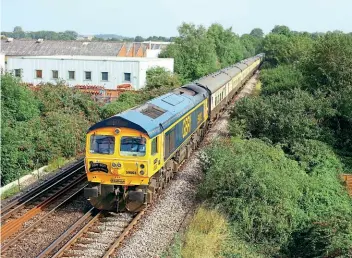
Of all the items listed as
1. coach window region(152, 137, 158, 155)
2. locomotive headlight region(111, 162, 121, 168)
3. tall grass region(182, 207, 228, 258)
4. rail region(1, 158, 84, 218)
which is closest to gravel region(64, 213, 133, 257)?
locomotive headlight region(111, 162, 121, 168)

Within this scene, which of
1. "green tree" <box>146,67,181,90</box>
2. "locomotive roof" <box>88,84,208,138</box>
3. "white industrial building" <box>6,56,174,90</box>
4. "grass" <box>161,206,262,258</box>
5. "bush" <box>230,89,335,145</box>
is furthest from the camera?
"white industrial building" <box>6,56,174,90</box>

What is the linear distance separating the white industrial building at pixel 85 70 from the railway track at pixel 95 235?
24611mm

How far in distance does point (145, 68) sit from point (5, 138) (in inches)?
811

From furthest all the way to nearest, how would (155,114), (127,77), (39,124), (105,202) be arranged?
1. (127,77)
2. (39,124)
3. (155,114)
4. (105,202)

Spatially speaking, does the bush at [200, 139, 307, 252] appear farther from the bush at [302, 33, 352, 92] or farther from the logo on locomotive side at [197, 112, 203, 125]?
the bush at [302, 33, 352, 92]

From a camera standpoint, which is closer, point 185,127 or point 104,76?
point 185,127

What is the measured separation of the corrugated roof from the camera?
57.1 m

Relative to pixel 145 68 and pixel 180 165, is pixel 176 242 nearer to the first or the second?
pixel 180 165

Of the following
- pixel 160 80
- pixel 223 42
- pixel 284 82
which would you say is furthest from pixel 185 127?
pixel 223 42

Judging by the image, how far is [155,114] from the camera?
15.4 meters

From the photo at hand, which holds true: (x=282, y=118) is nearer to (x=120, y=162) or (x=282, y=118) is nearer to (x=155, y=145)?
(x=155, y=145)

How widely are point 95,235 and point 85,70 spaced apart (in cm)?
2753

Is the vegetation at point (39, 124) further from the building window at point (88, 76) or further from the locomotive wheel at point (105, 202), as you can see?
the building window at point (88, 76)

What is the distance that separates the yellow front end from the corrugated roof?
4397 centimetres
